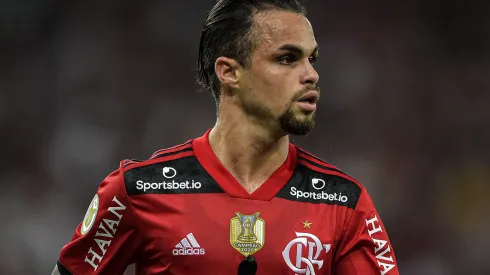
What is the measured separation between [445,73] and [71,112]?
325 cm

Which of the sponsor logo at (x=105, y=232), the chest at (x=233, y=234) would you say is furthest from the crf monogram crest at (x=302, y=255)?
the sponsor logo at (x=105, y=232)

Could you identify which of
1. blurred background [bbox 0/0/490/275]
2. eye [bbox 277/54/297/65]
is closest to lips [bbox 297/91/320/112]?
eye [bbox 277/54/297/65]

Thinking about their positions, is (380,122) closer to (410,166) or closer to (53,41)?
(410,166)

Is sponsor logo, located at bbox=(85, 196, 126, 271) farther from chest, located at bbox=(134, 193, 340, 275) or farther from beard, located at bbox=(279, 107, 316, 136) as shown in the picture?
beard, located at bbox=(279, 107, 316, 136)

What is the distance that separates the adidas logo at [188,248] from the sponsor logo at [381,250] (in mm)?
615

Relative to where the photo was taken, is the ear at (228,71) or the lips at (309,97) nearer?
the lips at (309,97)

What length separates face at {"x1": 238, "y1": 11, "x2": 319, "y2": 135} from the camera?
9.21 ft

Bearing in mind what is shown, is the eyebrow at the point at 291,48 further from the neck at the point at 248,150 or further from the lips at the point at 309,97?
the neck at the point at 248,150

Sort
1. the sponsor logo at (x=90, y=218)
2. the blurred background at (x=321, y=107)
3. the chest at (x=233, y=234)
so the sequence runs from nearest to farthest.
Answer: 1. the chest at (x=233, y=234)
2. the sponsor logo at (x=90, y=218)
3. the blurred background at (x=321, y=107)

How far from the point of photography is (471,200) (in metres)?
6.59

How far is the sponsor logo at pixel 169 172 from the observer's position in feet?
9.62

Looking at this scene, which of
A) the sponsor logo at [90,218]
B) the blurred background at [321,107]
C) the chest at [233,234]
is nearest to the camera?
the chest at [233,234]

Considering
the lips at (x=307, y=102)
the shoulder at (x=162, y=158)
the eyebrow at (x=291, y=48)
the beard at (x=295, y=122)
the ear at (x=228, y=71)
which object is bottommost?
the shoulder at (x=162, y=158)

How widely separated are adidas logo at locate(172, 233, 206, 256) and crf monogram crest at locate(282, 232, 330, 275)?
0.99ft
